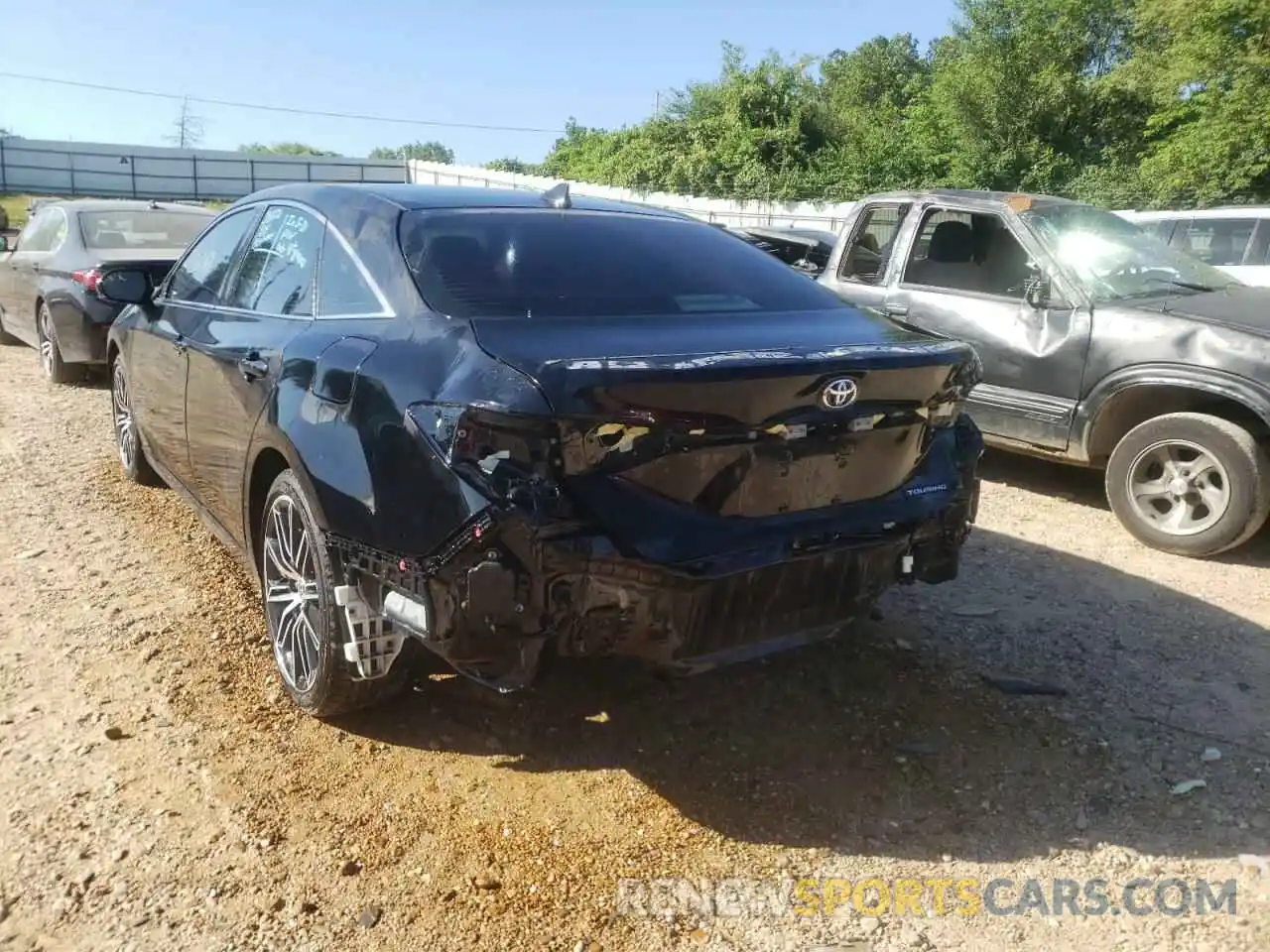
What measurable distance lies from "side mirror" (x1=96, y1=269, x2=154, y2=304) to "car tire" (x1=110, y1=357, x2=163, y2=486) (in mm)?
743

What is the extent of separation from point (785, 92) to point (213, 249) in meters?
34.9

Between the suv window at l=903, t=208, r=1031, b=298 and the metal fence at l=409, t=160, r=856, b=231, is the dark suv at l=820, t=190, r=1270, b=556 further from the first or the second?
the metal fence at l=409, t=160, r=856, b=231

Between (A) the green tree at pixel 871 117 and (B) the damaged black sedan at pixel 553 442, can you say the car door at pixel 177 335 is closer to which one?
(B) the damaged black sedan at pixel 553 442

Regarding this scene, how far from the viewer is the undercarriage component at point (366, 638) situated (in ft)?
9.48

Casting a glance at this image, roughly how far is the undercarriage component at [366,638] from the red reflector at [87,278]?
5.96m

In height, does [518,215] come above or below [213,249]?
above

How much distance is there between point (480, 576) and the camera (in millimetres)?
2438

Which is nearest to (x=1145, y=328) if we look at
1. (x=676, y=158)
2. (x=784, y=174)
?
(x=784, y=174)

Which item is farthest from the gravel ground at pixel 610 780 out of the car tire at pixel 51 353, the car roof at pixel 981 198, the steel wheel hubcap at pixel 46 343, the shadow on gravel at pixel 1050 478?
the steel wheel hubcap at pixel 46 343

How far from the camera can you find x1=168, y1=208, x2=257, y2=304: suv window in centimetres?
424

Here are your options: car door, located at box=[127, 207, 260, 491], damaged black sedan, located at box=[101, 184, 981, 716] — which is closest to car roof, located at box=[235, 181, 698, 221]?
damaged black sedan, located at box=[101, 184, 981, 716]

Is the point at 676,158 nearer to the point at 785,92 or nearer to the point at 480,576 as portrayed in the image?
the point at 785,92

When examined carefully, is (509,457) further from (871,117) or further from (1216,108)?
(871,117)

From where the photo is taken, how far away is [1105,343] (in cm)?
553
